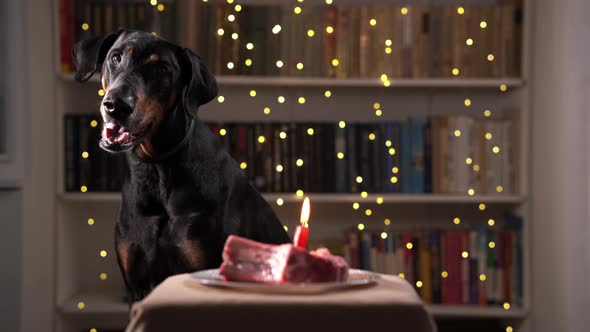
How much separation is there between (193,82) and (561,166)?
163 cm

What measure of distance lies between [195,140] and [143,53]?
192 mm

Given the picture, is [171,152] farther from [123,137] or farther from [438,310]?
[438,310]

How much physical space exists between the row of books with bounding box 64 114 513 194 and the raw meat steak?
204 cm

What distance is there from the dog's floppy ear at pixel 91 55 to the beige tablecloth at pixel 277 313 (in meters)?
0.72

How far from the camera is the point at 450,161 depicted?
3070mm

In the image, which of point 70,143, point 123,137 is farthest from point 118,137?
point 70,143

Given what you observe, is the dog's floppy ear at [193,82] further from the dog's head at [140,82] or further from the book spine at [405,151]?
the book spine at [405,151]

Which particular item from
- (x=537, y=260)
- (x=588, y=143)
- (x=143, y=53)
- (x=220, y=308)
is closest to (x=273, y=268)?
(x=220, y=308)

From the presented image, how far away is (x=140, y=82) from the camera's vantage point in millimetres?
1427

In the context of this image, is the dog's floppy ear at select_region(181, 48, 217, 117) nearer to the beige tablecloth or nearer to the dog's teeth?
the dog's teeth

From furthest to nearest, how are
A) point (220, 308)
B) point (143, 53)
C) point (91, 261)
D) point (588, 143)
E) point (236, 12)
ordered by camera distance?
point (91, 261), point (236, 12), point (588, 143), point (143, 53), point (220, 308)

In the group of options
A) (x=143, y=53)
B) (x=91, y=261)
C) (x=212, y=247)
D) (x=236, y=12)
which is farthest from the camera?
(x=91, y=261)

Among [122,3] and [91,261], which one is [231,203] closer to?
[122,3]

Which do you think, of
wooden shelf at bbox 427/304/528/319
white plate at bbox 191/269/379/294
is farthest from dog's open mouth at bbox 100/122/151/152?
wooden shelf at bbox 427/304/528/319
